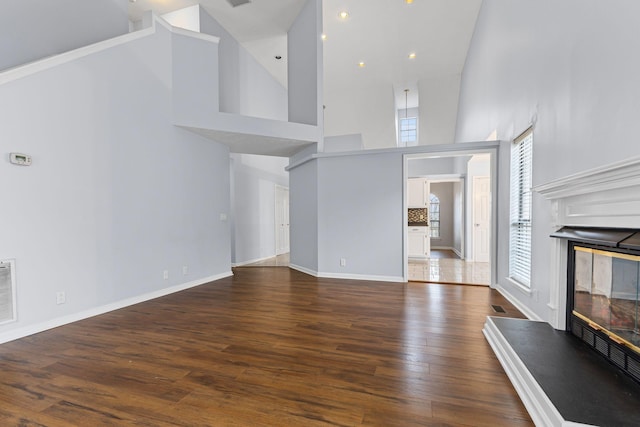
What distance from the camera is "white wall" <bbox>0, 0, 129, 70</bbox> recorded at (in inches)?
142

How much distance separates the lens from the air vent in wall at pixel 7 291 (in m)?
2.54

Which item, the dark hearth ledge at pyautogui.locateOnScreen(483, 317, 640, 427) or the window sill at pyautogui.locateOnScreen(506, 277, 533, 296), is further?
the window sill at pyautogui.locateOnScreen(506, 277, 533, 296)

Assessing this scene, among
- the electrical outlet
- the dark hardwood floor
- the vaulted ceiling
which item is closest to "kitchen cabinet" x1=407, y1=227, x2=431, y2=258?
the vaulted ceiling

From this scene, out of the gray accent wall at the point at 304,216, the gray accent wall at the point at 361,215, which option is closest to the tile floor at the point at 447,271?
the gray accent wall at the point at 361,215

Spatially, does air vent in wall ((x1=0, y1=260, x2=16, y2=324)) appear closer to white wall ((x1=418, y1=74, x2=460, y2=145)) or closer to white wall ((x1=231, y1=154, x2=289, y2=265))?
white wall ((x1=231, y1=154, x2=289, y2=265))

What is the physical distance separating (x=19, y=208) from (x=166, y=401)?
7.92ft

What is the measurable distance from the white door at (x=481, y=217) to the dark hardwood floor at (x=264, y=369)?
4028mm

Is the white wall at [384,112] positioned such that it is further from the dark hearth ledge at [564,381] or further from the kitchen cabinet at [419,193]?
the dark hearth ledge at [564,381]

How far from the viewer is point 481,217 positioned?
6945mm

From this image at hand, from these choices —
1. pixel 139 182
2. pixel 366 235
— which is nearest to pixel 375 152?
pixel 366 235

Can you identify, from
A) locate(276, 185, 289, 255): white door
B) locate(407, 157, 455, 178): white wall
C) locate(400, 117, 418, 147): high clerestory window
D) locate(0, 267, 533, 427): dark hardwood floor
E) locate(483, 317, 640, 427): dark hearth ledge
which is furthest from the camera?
locate(400, 117, 418, 147): high clerestory window

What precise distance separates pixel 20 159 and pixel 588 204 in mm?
4715

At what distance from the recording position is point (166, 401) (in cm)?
170

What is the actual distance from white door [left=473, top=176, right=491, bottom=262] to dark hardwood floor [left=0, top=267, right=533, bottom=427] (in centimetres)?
403
